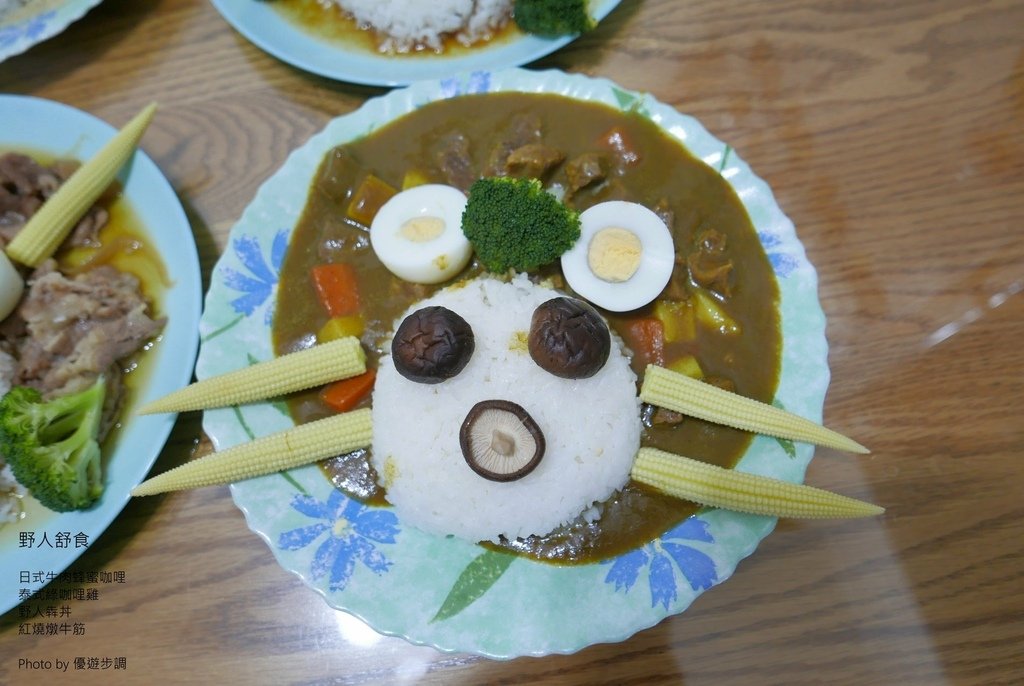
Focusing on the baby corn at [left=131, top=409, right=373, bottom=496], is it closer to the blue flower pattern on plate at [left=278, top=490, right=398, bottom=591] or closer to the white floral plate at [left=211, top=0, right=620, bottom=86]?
the blue flower pattern on plate at [left=278, top=490, right=398, bottom=591]

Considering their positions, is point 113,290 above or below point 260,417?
above

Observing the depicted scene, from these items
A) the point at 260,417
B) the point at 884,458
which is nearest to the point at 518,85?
the point at 260,417

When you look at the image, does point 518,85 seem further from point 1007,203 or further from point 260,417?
point 1007,203

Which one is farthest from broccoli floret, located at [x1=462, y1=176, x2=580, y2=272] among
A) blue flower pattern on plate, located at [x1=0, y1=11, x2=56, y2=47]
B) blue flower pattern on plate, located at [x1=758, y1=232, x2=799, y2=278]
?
blue flower pattern on plate, located at [x1=0, y1=11, x2=56, y2=47]

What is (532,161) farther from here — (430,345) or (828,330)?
(828,330)

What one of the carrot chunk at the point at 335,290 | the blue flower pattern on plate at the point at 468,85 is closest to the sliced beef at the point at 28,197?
the carrot chunk at the point at 335,290

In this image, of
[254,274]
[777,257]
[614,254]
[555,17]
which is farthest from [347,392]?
[555,17]
